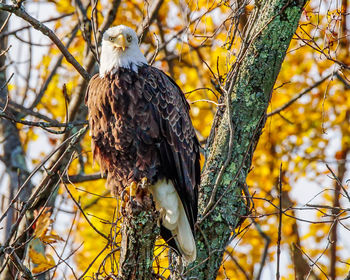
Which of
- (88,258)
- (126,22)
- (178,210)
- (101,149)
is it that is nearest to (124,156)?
(101,149)

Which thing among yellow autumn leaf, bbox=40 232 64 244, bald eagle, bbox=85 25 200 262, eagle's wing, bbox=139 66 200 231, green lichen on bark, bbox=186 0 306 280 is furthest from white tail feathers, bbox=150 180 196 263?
yellow autumn leaf, bbox=40 232 64 244

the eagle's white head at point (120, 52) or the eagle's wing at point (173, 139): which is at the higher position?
the eagle's white head at point (120, 52)

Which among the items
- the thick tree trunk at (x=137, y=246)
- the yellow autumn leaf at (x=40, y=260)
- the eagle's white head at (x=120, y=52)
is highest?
the eagle's white head at (x=120, y=52)

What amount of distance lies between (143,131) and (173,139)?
0.25 m

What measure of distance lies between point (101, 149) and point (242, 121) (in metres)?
1.02

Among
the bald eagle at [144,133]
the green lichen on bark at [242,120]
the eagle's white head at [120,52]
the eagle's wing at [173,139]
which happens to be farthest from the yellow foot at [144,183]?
the eagle's white head at [120,52]

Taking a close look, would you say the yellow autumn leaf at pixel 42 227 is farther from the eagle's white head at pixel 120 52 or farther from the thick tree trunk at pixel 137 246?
the eagle's white head at pixel 120 52

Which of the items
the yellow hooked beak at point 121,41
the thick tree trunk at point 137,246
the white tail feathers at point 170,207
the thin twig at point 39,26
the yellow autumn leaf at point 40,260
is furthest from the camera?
the white tail feathers at point 170,207

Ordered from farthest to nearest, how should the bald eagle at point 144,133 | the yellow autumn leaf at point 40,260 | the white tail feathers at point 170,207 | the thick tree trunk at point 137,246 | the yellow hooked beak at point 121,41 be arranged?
the white tail feathers at point 170,207, the yellow hooked beak at point 121,41, the bald eagle at point 144,133, the yellow autumn leaf at point 40,260, the thick tree trunk at point 137,246

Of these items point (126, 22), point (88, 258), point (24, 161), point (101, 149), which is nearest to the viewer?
point (101, 149)

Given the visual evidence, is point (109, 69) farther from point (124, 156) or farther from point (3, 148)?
point (3, 148)

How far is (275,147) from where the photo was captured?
354 inches

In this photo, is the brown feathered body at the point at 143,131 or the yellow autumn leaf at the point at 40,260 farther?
the brown feathered body at the point at 143,131

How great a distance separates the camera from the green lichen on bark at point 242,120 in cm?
401
